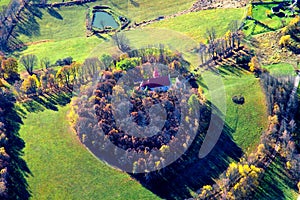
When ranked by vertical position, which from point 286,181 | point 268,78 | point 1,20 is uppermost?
point 1,20

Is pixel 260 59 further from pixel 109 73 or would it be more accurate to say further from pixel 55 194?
pixel 55 194

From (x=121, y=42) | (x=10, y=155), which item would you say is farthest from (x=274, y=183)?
(x=121, y=42)

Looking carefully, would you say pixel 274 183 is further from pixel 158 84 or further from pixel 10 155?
pixel 10 155

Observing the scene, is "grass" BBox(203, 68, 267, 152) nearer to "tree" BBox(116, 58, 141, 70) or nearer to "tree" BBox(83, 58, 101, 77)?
"tree" BBox(116, 58, 141, 70)

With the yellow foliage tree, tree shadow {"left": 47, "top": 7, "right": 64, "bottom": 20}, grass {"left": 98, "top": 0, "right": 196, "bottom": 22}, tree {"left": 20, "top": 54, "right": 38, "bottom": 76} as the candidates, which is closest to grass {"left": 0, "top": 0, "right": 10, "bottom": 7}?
tree shadow {"left": 47, "top": 7, "right": 64, "bottom": 20}

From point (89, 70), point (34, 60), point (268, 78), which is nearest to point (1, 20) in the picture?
point (34, 60)

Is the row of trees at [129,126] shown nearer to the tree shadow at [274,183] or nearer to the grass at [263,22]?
the tree shadow at [274,183]
